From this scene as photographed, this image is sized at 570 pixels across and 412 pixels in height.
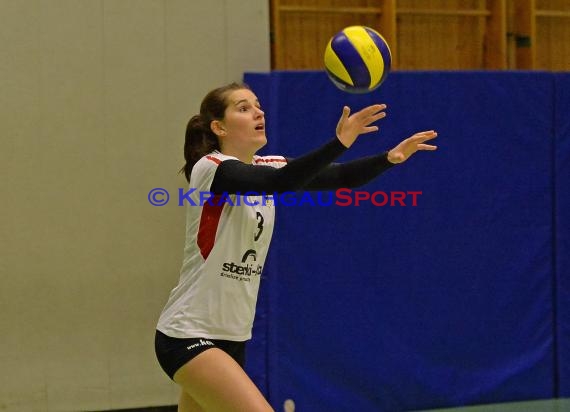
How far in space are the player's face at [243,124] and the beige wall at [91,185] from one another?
7.79 ft

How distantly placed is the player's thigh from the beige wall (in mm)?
2681

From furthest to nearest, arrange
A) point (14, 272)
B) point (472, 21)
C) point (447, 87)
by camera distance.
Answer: point (472, 21) → point (447, 87) → point (14, 272)

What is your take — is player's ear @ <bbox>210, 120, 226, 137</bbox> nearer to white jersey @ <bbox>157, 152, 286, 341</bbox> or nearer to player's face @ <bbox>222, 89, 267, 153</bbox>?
player's face @ <bbox>222, 89, 267, 153</bbox>

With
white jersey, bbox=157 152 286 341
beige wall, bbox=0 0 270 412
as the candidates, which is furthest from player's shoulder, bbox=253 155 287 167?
beige wall, bbox=0 0 270 412

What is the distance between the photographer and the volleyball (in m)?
3.49

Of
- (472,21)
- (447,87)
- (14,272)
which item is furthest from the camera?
(472,21)

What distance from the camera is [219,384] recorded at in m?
3.09

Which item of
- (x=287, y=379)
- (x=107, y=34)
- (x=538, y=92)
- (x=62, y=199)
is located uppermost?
(x=107, y=34)

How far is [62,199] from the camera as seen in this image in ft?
18.8

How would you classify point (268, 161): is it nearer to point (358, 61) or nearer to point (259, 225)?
point (259, 225)

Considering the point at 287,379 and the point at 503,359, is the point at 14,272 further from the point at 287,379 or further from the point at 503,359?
the point at 503,359

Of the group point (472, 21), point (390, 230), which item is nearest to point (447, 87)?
point (390, 230)

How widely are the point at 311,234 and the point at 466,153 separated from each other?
1242mm

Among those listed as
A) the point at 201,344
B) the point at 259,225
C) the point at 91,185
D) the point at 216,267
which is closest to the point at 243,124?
the point at 259,225
